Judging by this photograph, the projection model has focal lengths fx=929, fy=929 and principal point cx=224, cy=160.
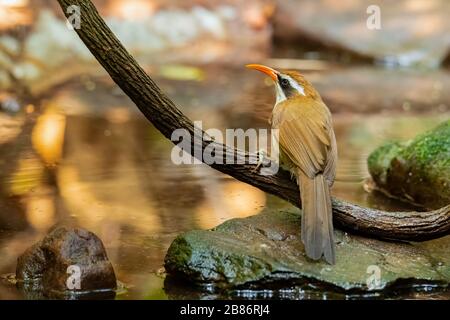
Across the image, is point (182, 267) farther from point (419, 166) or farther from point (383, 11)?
point (383, 11)

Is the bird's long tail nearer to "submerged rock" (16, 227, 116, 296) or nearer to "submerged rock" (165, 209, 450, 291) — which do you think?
"submerged rock" (165, 209, 450, 291)

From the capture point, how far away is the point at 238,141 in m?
8.17

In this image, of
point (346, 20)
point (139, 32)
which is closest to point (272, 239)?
point (139, 32)

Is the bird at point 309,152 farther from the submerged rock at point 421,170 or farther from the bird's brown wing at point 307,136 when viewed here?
the submerged rock at point 421,170

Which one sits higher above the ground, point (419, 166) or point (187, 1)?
point (187, 1)

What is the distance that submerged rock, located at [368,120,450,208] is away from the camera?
6090 mm

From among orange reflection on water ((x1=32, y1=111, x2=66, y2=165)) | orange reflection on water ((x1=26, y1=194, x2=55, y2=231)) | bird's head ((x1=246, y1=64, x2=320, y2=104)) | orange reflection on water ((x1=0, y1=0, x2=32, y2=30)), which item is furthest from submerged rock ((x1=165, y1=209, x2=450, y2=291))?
orange reflection on water ((x1=0, y1=0, x2=32, y2=30))

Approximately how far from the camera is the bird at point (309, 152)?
14.5ft

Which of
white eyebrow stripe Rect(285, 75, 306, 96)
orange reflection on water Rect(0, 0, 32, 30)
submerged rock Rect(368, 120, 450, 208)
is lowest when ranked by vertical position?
submerged rock Rect(368, 120, 450, 208)

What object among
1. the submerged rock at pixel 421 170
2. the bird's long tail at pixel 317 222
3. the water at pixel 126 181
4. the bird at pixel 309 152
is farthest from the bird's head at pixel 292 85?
the submerged rock at pixel 421 170

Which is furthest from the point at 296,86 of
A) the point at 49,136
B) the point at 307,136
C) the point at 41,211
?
the point at 49,136

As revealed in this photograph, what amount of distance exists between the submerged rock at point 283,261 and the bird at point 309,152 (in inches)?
4.4

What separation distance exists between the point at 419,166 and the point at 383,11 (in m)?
9.19

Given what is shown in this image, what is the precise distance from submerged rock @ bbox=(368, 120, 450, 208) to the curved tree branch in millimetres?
1177
